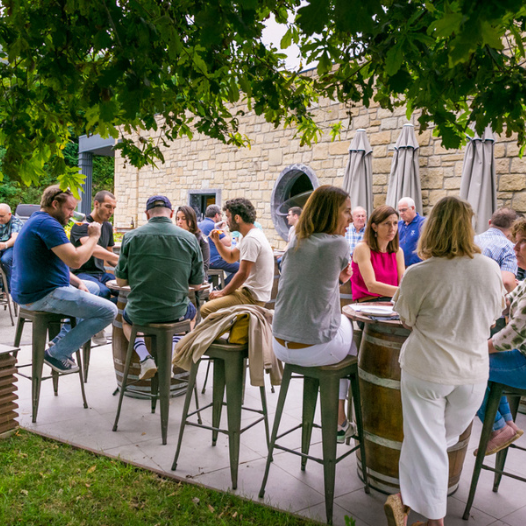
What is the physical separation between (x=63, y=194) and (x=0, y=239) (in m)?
4.15

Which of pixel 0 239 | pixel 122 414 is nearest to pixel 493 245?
pixel 122 414

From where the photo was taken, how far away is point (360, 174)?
7527 millimetres

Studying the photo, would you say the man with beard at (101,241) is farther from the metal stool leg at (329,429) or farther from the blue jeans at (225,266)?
the metal stool leg at (329,429)

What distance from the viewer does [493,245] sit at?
4.34 m

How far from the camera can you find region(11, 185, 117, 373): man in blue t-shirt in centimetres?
362

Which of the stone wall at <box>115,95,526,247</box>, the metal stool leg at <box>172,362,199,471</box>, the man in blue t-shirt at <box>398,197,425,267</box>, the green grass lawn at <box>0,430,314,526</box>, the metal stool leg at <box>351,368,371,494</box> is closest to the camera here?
the green grass lawn at <box>0,430,314,526</box>

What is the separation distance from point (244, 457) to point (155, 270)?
141cm

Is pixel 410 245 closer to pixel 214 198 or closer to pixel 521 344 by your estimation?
pixel 521 344

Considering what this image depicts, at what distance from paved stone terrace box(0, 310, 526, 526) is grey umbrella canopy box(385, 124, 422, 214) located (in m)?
3.70

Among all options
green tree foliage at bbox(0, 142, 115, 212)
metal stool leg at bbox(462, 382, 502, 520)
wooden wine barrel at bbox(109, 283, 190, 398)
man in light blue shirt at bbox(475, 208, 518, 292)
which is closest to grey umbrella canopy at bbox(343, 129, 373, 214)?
man in light blue shirt at bbox(475, 208, 518, 292)

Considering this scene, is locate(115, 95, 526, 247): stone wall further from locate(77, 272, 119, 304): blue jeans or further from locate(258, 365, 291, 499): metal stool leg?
locate(258, 365, 291, 499): metal stool leg

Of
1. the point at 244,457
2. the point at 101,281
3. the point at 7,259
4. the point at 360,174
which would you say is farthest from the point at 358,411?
the point at 7,259

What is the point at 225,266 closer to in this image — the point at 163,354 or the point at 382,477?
the point at 163,354

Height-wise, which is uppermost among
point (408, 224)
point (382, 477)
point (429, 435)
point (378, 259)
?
point (408, 224)
